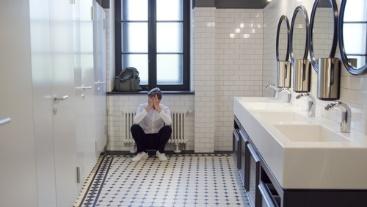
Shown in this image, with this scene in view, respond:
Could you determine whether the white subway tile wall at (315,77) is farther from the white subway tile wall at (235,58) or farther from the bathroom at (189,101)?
the white subway tile wall at (235,58)

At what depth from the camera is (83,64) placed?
4.17m

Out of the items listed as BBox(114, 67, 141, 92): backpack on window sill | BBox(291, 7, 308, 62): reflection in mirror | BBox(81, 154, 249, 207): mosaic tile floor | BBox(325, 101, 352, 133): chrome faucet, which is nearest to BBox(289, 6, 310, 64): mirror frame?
BBox(291, 7, 308, 62): reflection in mirror

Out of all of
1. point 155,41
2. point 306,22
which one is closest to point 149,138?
point 155,41

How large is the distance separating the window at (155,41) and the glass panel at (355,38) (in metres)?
3.57

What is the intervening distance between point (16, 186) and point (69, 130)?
1.27 m

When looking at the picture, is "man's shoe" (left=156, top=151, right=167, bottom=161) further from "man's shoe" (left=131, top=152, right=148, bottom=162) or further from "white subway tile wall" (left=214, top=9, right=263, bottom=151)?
"white subway tile wall" (left=214, top=9, right=263, bottom=151)

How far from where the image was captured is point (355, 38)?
2568 millimetres

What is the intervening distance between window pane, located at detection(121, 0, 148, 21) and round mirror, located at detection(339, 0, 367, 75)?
3741 mm

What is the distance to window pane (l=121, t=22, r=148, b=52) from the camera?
20.0ft

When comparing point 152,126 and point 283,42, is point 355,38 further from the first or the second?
point 152,126

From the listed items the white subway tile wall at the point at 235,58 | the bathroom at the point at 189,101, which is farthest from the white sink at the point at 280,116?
the white subway tile wall at the point at 235,58

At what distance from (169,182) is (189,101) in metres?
1.57

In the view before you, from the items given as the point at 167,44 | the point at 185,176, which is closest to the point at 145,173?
the point at 185,176

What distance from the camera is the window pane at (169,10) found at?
6.07 m
